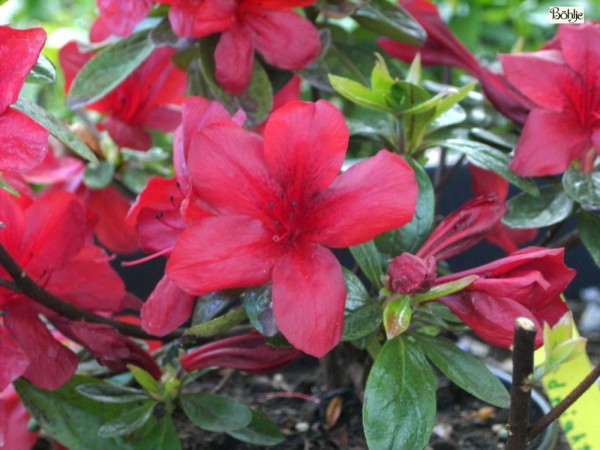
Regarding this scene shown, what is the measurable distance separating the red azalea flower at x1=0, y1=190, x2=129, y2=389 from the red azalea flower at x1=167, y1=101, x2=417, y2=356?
8.0 inches

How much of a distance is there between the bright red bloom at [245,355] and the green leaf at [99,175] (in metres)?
0.27

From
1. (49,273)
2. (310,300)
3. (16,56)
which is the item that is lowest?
(49,273)

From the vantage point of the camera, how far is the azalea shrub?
631 mm

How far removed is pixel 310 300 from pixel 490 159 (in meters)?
0.26

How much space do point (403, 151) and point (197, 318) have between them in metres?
0.26

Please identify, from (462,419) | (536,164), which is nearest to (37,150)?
(536,164)

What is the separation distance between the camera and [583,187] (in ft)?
2.64

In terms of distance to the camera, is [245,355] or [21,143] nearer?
[21,143]

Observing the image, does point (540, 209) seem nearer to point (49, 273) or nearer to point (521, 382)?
point (521, 382)

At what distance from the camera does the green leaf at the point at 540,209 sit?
2.65 ft

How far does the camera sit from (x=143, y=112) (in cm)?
103

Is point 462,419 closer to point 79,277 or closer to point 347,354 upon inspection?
point 347,354

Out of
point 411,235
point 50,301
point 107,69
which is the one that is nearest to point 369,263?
point 411,235

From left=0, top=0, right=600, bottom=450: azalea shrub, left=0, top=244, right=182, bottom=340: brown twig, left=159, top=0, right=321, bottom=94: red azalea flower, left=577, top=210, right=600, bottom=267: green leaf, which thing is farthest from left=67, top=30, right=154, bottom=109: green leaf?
left=577, top=210, right=600, bottom=267: green leaf
